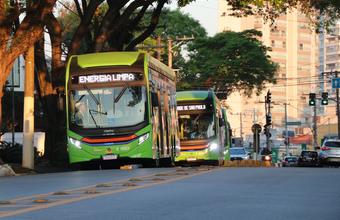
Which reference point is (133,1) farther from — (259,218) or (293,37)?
(293,37)

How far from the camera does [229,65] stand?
148ft

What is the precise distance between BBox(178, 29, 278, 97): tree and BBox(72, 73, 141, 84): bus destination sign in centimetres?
2761

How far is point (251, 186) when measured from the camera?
10375mm

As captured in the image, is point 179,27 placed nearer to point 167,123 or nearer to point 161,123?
point 167,123

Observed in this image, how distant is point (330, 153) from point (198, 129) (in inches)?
416

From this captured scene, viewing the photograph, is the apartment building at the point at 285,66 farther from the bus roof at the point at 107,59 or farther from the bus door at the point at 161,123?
the bus roof at the point at 107,59

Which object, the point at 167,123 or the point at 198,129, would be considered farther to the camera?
the point at 198,129

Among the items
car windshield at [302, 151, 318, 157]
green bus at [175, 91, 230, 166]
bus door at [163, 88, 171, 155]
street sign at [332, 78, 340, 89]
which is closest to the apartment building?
street sign at [332, 78, 340, 89]

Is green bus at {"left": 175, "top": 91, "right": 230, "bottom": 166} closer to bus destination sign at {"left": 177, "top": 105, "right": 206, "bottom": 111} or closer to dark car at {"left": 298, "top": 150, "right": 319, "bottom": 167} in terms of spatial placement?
bus destination sign at {"left": 177, "top": 105, "right": 206, "bottom": 111}

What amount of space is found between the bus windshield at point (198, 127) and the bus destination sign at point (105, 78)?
810 cm

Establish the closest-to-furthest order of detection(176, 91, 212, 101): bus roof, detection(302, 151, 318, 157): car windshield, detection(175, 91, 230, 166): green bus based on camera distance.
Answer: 1. detection(175, 91, 230, 166): green bus
2. detection(176, 91, 212, 101): bus roof
3. detection(302, 151, 318, 157): car windshield

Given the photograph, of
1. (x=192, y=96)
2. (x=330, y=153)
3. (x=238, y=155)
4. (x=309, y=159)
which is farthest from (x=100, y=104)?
(x=309, y=159)

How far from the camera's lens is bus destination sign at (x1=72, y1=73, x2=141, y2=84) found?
17.5 metres

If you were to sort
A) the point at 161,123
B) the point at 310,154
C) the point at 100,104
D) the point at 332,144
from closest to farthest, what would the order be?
the point at 100,104
the point at 161,123
the point at 332,144
the point at 310,154
